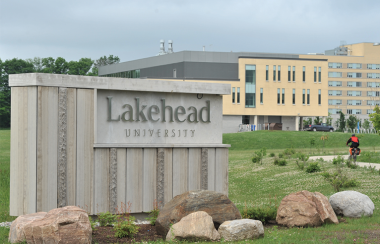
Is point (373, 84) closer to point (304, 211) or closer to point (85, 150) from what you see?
point (304, 211)

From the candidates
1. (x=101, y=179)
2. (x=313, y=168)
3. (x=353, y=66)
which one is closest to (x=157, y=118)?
(x=101, y=179)

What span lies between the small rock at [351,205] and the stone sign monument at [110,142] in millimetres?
2754

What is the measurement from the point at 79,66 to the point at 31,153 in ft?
294

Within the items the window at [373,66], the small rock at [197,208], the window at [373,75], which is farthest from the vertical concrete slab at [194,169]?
the window at [373,75]

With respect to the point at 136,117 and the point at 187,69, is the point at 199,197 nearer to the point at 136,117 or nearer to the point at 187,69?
the point at 136,117

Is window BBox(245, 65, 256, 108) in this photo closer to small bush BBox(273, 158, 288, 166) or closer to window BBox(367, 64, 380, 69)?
small bush BBox(273, 158, 288, 166)

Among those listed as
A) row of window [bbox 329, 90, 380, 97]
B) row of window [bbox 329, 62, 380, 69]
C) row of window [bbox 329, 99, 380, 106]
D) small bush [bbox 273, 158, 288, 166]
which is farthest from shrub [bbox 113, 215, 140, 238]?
row of window [bbox 329, 90, 380, 97]

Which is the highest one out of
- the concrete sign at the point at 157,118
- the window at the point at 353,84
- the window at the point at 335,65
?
the window at the point at 335,65

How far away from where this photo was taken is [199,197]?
943 cm

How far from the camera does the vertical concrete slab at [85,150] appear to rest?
10547 millimetres

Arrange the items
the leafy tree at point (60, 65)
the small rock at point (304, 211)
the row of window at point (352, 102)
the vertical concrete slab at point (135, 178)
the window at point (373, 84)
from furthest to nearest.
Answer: the row of window at point (352, 102) < the window at point (373, 84) < the leafy tree at point (60, 65) < the vertical concrete slab at point (135, 178) < the small rock at point (304, 211)

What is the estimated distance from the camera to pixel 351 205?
1106 cm

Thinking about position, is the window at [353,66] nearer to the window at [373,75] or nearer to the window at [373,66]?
the window at [373,66]

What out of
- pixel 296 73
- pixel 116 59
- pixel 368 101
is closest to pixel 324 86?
pixel 296 73
